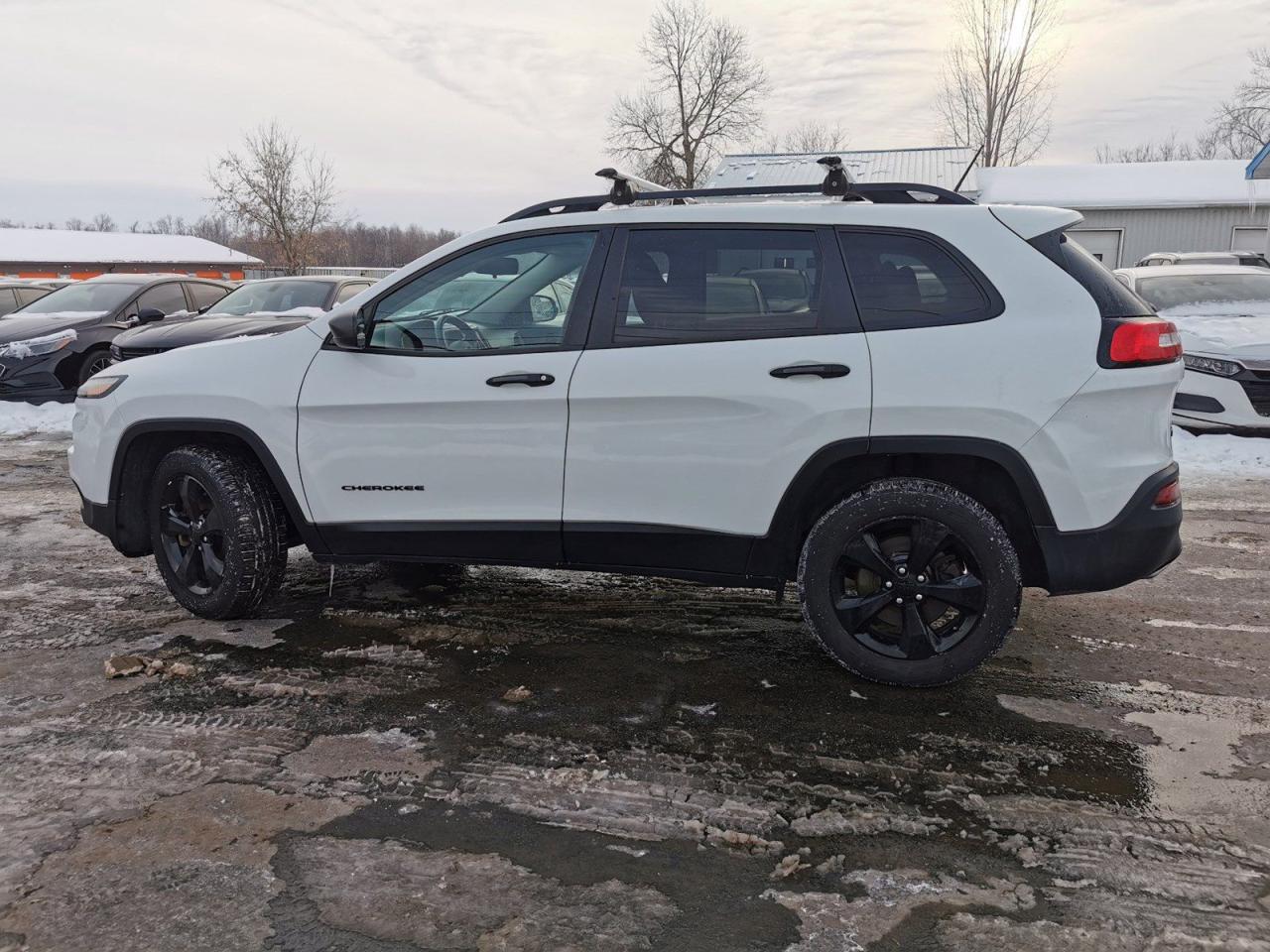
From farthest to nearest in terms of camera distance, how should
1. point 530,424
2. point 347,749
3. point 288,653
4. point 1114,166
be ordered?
point 1114,166, point 288,653, point 530,424, point 347,749

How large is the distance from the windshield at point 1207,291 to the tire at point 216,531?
30.3 feet

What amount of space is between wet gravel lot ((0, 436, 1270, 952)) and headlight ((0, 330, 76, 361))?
806cm

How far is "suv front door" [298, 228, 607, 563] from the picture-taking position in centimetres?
380

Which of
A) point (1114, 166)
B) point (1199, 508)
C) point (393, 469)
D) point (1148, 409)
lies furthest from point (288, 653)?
point (1114, 166)

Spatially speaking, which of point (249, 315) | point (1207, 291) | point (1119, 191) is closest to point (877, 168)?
point (1119, 191)

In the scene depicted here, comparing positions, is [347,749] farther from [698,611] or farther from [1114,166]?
[1114,166]

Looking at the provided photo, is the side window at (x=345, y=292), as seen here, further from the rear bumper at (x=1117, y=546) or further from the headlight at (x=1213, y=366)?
the rear bumper at (x=1117, y=546)

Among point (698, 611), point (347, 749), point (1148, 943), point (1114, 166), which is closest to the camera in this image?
point (1148, 943)

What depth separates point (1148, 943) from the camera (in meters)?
2.20

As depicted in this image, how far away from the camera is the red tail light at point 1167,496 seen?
3396mm

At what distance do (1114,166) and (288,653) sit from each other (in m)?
29.9

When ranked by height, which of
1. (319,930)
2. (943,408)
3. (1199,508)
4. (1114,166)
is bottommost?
(319,930)

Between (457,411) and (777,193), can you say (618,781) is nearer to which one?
(457,411)

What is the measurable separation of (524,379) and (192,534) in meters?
1.86
